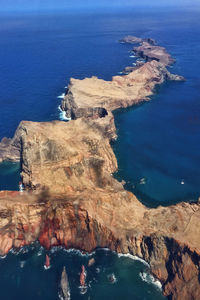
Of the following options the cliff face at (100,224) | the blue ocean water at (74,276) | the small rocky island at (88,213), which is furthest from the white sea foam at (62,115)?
the blue ocean water at (74,276)

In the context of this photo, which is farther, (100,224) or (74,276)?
(100,224)

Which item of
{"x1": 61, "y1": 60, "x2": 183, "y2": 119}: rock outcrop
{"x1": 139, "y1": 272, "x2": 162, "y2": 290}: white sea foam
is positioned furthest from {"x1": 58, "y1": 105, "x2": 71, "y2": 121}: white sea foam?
{"x1": 139, "y1": 272, "x2": 162, "y2": 290}: white sea foam

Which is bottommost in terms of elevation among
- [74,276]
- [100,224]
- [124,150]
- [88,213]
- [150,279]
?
[74,276]

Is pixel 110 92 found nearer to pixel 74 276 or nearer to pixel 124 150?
pixel 124 150

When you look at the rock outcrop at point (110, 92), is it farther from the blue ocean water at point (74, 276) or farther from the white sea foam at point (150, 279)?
the white sea foam at point (150, 279)

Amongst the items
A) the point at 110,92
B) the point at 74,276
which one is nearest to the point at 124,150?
the point at 110,92

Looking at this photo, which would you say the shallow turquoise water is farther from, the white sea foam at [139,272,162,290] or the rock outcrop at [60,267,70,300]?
the rock outcrop at [60,267,70,300]
